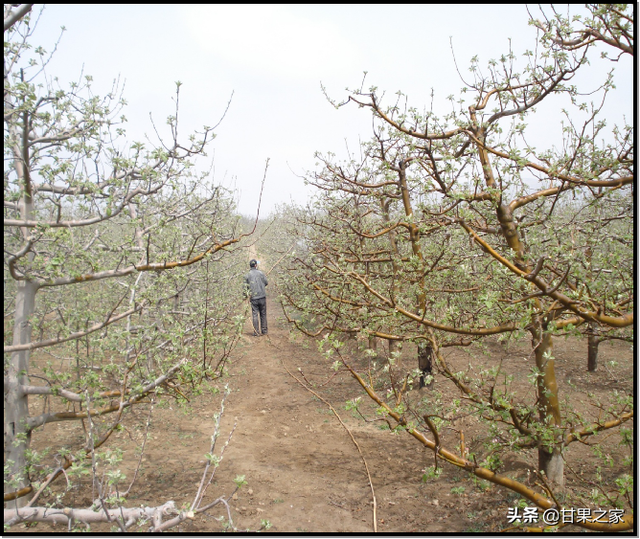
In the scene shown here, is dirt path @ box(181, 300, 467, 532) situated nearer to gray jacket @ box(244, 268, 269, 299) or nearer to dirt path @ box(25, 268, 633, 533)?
dirt path @ box(25, 268, 633, 533)

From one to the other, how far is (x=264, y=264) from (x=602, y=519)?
2101 cm

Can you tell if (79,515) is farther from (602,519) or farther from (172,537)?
(602,519)

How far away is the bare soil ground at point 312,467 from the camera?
435 centimetres

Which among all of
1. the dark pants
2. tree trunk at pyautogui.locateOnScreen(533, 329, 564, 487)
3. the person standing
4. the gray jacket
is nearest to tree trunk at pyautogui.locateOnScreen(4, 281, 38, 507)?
tree trunk at pyautogui.locateOnScreen(533, 329, 564, 487)

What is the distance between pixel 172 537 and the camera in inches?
94.7

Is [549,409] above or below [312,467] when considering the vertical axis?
above

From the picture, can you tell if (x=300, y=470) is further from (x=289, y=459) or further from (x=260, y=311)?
(x=260, y=311)

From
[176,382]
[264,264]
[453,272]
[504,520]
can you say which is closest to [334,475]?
[504,520]

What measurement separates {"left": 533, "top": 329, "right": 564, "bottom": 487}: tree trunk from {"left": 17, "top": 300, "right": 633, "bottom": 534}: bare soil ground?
0.74 feet

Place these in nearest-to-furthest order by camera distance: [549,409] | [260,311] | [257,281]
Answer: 1. [549,409]
2. [257,281]
3. [260,311]

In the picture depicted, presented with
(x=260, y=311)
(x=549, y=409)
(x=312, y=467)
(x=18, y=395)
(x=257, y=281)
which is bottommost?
(x=312, y=467)

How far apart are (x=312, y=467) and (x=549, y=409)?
314 centimetres

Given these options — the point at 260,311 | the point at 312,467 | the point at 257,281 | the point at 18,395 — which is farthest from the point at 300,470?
the point at 257,281

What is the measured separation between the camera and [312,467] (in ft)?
18.2
